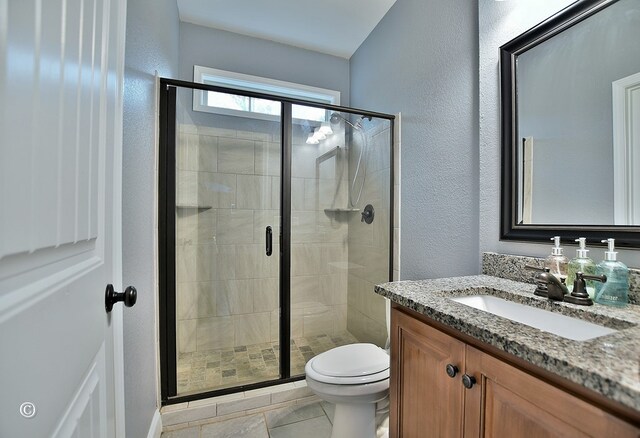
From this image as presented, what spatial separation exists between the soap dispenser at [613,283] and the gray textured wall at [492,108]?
1.05ft

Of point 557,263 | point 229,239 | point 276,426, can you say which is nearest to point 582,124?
point 557,263

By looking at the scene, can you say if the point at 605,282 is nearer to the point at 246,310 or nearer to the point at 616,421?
the point at 616,421

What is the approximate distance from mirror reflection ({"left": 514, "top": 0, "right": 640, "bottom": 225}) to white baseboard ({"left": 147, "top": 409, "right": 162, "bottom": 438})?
1977 mm

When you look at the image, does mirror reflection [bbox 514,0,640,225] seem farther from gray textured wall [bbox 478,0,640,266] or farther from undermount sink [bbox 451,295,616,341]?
undermount sink [bbox 451,295,616,341]

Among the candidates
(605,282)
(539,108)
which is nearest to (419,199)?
(539,108)

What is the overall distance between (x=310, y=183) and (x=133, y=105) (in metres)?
1.40

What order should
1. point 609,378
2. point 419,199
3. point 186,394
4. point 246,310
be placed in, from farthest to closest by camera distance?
point 246,310 → point 419,199 → point 186,394 → point 609,378

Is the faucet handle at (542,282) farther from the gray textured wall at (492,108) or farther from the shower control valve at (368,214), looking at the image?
the shower control valve at (368,214)

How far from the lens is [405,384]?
96cm

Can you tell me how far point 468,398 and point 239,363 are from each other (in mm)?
1768

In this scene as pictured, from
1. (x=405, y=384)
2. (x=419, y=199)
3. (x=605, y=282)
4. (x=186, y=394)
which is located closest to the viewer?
(x=605, y=282)

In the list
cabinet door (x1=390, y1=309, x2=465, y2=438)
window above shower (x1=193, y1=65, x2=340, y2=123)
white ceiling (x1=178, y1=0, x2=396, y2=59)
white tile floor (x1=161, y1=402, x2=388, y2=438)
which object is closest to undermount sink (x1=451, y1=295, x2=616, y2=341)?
cabinet door (x1=390, y1=309, x2=465, y2=438)

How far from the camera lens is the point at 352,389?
4.12 ft

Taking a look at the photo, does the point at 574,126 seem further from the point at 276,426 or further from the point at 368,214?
the point at 276,426
